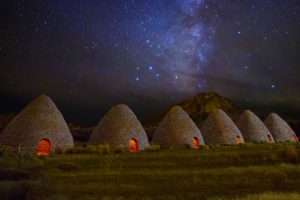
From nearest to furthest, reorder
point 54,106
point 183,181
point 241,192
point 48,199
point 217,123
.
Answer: point 48,199
point 241,192
point 183,181
point 54,106
point 217,123

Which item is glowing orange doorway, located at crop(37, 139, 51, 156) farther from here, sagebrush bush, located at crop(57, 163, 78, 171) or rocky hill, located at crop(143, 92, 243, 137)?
rocky hill, located at crop(143, 92, 243, 137)

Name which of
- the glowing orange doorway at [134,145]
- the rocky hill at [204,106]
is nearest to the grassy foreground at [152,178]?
the glowing orange doorway at [134,145]

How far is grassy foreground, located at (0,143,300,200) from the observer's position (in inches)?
312

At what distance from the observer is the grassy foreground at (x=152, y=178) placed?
7.93 m

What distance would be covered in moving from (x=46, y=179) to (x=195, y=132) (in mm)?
17637

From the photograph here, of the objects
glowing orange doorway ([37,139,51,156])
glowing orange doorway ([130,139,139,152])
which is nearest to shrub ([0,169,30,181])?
glowing orange doorway ([37,139,51,156])

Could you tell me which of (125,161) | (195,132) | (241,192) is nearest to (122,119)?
(195,132)

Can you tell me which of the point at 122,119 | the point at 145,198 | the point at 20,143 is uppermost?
the point at 122,119

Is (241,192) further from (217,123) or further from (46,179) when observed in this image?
(217,123)

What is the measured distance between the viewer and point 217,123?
97.5 feet

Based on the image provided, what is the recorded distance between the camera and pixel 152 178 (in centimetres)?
1048

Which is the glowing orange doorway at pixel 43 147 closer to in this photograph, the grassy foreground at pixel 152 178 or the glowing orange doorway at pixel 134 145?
the grassy foreground at pixel 152 178

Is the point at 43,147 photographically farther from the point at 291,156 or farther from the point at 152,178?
the point at 291,156

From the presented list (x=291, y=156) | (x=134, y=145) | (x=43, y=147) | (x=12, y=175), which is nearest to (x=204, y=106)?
(x=134, y=145)
